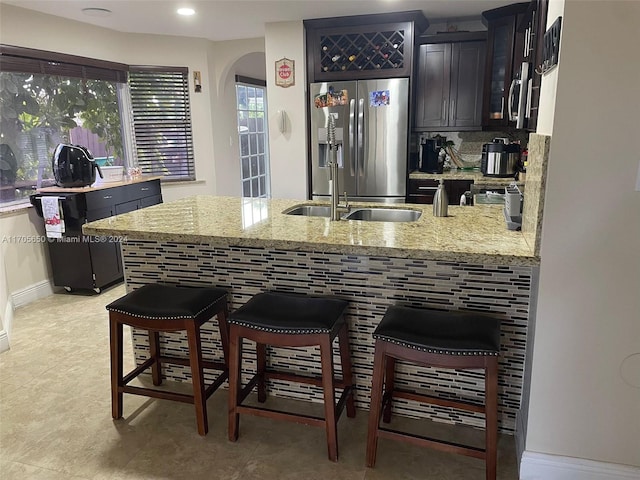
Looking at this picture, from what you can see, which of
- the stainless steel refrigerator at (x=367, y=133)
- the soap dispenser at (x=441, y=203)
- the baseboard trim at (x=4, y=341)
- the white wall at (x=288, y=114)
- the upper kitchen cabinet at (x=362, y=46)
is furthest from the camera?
the white wall at (x=288, y=114)

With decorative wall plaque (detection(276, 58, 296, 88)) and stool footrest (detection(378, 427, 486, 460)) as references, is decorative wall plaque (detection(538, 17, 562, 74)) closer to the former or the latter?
stool footrest (detection(378, 427, 486, 460))

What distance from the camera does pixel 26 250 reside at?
3.91 m

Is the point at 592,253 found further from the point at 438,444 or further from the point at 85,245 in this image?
the point at 85,245

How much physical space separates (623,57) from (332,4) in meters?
2.83

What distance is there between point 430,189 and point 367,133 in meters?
0.79

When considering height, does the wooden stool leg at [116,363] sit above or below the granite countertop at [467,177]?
below

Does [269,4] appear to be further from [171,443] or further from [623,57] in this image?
[171,443]

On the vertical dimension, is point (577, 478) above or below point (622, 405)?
below

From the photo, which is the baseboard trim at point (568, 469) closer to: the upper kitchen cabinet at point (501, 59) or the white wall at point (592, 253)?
the white wall at point (592, 253)

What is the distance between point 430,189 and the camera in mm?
4453

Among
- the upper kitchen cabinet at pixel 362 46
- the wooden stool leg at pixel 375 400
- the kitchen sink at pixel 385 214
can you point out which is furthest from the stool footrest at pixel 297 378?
the upper kitchen cabinet at pixel 362 46

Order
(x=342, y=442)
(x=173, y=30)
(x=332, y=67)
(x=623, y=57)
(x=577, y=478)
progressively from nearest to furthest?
(x=623, y=57), (x=577, y=478), (x=342, y=442), (x=332, y=67), (x=173, y=30)

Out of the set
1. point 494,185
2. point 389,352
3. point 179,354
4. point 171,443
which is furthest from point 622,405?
point 494,185

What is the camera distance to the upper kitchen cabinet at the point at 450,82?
4.36 m
